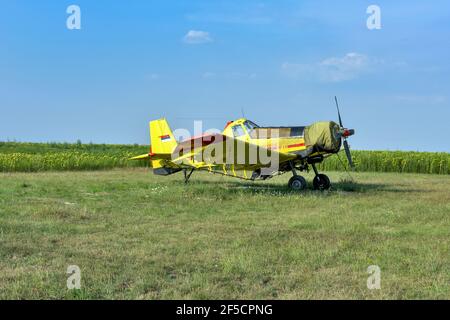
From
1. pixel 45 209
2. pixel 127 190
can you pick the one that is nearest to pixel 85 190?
pixel 127 190

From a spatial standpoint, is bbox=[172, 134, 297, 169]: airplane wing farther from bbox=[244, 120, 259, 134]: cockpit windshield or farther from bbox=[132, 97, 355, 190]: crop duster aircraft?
bbox=[244, 120, 259, 134]: cockpit windshield

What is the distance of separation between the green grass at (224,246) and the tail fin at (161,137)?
5274 mm

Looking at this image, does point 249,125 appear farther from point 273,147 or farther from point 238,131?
point 273,147

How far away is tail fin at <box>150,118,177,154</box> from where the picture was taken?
18453mm

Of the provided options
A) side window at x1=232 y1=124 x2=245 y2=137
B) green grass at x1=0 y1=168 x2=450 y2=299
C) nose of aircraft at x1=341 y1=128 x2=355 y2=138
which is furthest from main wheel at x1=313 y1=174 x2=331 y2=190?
side window at x1=232 y1=124 x2=245 y2=137

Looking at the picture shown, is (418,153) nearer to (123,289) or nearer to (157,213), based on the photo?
(157,213)

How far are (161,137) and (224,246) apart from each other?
38.2ft

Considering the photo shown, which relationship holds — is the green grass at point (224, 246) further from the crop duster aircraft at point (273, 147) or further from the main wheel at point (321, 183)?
the main wheel at point (321, 183)

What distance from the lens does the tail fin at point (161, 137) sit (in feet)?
60.5

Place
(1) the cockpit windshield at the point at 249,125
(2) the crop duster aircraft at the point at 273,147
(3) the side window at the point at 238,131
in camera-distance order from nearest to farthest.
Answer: (2) the crop duster aircraft at the point at 273,147 → (3) the side window at the point at 238,131 → (1) the cockpit windshield at the point at 249,125

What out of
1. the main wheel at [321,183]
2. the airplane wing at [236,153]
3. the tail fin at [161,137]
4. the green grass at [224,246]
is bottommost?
the green grass at [224,246]

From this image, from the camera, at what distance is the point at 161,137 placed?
1867 cm

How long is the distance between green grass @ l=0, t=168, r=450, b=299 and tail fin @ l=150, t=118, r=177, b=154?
5.27 meters

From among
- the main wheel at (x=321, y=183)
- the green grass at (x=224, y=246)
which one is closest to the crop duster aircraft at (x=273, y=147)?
the main wheel at (x=321, y=183)
